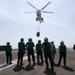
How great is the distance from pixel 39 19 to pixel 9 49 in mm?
38261

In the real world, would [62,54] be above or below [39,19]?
below

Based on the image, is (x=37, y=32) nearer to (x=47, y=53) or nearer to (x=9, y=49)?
(x=9, y=49)

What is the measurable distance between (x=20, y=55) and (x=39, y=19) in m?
39.3

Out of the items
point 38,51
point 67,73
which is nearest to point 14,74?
point 67,73

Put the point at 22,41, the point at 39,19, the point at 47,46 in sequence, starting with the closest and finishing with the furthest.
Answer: the point at 47,46 < the point at 22,41 < the point at 39,19

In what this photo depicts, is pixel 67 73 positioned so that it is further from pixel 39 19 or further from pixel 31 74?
pixel 39 19

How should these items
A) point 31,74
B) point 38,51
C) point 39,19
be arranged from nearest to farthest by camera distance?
point 31,74 → point 38,51 → point 39,19

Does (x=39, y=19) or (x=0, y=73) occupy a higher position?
(x=39, y=19)

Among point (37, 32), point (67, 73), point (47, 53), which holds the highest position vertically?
point (37, 32)

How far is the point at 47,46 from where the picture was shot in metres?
17.5

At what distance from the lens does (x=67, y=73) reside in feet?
50.2

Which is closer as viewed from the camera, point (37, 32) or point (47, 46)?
point (47, 46)

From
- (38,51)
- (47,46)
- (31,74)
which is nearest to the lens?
(31,74)

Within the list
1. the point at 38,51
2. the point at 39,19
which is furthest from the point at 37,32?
the point at 38,51
